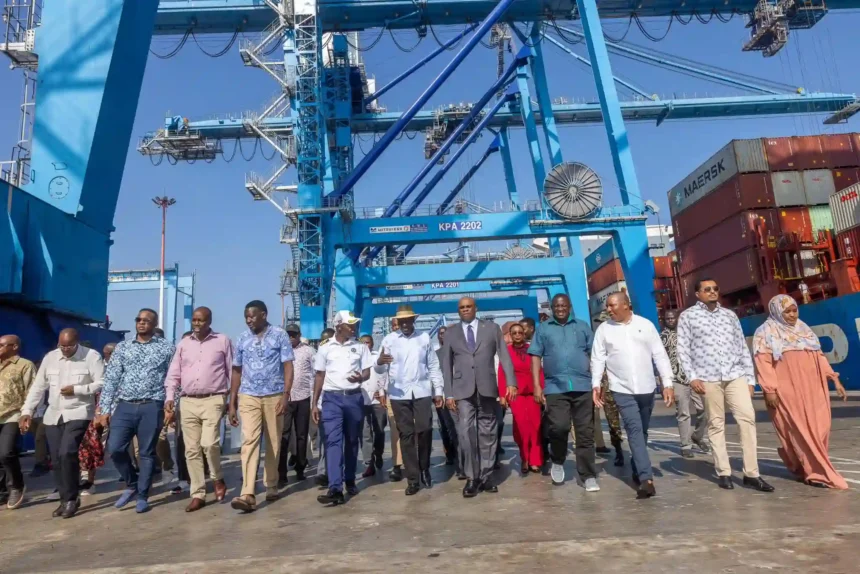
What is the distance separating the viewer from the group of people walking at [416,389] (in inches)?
191

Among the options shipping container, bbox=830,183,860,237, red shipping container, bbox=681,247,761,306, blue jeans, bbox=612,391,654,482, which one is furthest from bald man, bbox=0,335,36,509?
shipping container, bbox=830,183,860,237

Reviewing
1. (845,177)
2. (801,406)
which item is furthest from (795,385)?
(845,177)

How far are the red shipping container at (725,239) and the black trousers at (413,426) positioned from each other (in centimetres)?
1737

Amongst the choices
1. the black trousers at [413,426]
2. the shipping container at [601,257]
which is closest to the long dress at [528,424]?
the black trousers at [413,426]

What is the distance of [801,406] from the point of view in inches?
190

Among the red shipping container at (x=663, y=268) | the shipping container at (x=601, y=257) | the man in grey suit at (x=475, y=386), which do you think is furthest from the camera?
the shipping container at (x=601, y=257)

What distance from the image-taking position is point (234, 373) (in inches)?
205

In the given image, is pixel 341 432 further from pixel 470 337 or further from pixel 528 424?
pixel 528 424

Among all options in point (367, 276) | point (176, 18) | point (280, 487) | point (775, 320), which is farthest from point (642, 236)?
point (176, 18)

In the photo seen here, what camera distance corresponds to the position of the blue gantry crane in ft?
30.7

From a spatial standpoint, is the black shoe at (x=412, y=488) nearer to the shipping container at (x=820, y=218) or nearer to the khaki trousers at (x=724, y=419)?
the khaki trousers at (x=724, y=419)

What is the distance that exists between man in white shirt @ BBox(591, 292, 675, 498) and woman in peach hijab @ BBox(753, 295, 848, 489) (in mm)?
866

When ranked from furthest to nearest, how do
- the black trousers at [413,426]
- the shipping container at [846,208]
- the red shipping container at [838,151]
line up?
the red shipping container at [838,151] → the shipping container at [846,208] → the black trousers at [413,426]

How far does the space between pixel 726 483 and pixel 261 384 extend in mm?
3858
